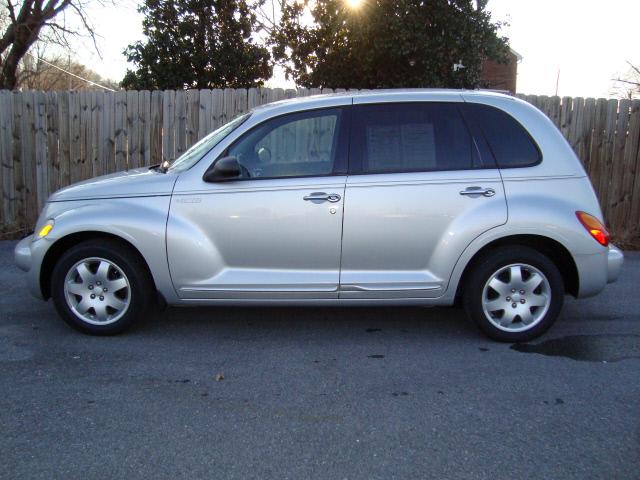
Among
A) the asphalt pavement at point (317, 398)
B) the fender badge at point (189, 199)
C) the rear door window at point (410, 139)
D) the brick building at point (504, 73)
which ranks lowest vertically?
the asphalt pavement at point (317, 398)

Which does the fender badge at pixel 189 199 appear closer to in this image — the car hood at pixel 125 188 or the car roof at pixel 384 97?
the car hood at pixel 125 188

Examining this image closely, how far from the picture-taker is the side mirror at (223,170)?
191 inches

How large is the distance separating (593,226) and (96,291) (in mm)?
3827

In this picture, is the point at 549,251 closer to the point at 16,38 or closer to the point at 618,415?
the point at 618,415

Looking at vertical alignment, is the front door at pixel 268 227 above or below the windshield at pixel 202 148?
below

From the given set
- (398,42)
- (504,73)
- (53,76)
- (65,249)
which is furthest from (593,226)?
(53,76)

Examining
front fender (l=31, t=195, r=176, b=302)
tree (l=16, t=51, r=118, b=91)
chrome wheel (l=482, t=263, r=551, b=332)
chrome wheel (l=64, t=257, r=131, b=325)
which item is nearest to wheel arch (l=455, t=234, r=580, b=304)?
chrome wheel (l=482, t=263, r=551, b=332)

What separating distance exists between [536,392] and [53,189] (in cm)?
770

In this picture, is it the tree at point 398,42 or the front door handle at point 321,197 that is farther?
the tree at point 398,42

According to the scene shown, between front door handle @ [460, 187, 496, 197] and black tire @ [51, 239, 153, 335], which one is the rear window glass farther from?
black tire @ [51, 239, 153, 335]

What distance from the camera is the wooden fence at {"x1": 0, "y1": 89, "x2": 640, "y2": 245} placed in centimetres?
911

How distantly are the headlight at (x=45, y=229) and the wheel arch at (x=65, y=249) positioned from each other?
10 cm

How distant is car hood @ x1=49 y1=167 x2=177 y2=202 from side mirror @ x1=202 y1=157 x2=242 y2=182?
0.29 metres

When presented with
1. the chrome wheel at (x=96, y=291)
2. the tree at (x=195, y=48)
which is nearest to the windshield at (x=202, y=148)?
the chrome wheel at (x=96, y=291)
